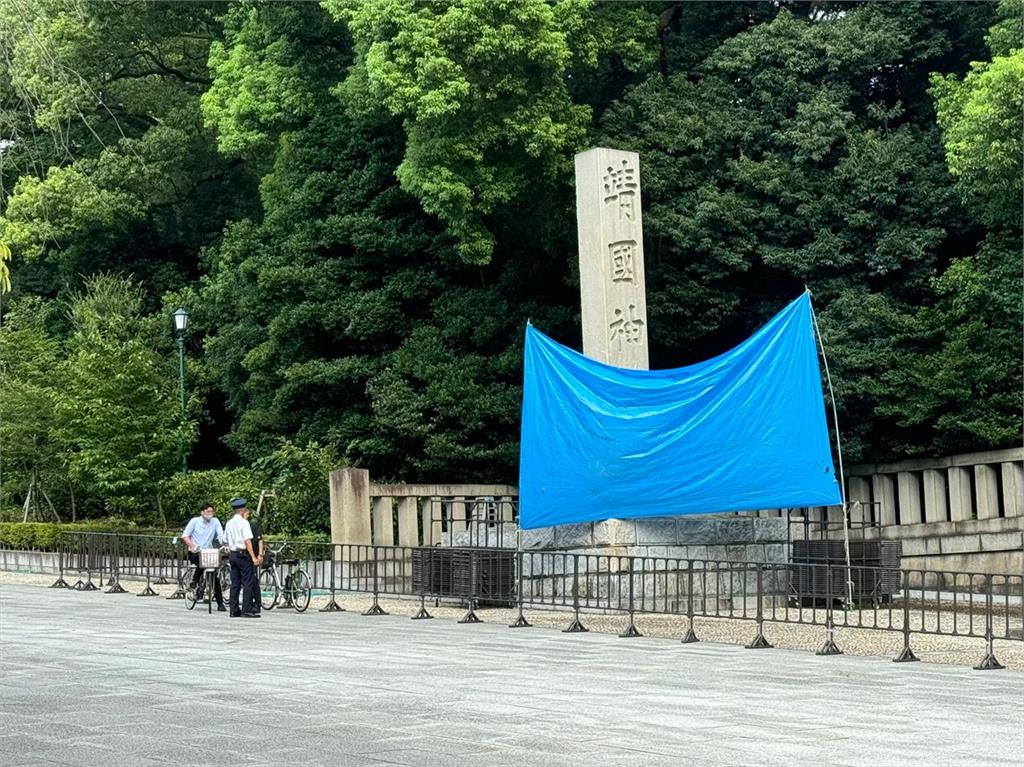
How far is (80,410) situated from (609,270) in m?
13.8

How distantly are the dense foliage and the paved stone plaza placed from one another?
13730mm

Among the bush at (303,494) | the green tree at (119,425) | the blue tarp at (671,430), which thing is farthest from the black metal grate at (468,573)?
the green tree at (119,425)

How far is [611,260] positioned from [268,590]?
7.56 m

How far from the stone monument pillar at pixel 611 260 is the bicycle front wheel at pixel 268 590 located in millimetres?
5853

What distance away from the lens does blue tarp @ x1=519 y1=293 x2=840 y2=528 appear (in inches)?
870

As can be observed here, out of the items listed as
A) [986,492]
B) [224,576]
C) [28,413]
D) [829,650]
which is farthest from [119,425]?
[829,650]

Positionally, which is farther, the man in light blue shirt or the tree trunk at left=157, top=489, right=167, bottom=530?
the tree trunk at left=157, top=489, right=167, bottom=530

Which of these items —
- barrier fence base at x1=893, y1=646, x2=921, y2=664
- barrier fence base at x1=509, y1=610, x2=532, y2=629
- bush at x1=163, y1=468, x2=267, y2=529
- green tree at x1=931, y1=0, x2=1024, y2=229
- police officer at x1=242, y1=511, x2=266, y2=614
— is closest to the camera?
barrier fence base at x1=893, y1=646, x2=921, y2=664

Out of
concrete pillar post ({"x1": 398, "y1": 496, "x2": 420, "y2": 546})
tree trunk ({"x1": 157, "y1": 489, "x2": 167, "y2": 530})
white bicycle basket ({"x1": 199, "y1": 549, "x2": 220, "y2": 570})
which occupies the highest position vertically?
tree trunk ({"x1": 157, "y1": 489, "x2": 167, "y2": 530})

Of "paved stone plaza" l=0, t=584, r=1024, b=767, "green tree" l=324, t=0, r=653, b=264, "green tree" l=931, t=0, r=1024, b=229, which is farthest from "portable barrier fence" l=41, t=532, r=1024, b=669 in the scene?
"green tree" l=324, t=0, r=653, b=264

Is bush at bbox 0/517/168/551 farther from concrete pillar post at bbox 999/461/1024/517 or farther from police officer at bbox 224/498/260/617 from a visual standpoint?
concrete pillar post at bbox 999/461/1024/517

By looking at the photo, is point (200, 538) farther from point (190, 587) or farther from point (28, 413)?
point (28, 413)

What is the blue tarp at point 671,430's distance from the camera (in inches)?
870

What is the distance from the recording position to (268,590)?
25281mm
